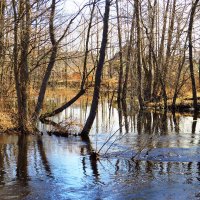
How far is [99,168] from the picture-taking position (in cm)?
1073

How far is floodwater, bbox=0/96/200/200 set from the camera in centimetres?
853

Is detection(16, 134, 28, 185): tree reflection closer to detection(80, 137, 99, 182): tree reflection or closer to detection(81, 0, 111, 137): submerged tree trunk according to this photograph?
detection(80, 137, 99, 182): tree reflection

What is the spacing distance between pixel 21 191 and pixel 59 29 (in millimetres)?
12140

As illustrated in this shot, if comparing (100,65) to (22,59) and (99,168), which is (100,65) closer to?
(22,59)

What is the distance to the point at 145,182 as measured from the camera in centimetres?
927

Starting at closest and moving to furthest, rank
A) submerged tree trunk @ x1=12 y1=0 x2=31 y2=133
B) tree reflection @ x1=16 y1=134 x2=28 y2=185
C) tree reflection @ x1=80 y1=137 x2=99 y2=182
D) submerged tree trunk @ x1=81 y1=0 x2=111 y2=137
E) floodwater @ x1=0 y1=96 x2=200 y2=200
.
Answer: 1. floodwater @ x1=0 y1=96 x2=200 y2=200
2. tree reflection @ x1=16 y1=134 x2=28 y2=185
3. tree reflection @ x1=80 y1=137 x2=99 y2=182
4. submerged tree trunk @ x1=81 y1=0 x2=111 y2=137
5. submerged tree trunk @ x1=12 y1=0 x2=31 y2=133

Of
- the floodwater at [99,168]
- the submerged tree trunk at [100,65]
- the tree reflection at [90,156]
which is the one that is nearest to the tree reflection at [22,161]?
the floodwater at [99,168]

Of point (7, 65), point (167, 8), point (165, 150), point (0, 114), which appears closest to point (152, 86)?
point (167, 8)

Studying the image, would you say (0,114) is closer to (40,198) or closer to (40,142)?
(40,142)

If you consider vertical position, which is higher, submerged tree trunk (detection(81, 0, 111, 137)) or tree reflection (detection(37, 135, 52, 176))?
submerged tree trunk (detection(81, 0, 111, 137))

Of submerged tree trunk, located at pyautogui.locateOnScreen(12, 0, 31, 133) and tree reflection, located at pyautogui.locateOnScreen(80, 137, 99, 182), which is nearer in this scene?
tree reflection, located at pyautogui.locateOnScreen(80, 137, 99, 182)

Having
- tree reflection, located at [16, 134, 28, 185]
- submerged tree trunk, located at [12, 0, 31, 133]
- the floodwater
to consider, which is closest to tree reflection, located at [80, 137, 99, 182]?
the floodwater

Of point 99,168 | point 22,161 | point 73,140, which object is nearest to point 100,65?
point 73,140


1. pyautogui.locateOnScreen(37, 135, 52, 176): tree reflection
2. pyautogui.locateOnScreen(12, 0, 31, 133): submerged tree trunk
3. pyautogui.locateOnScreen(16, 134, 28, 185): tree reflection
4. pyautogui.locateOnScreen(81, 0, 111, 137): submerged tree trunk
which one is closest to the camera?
pyautogui.locateOnScreen(16, 134, 28, 185): tree reflection
